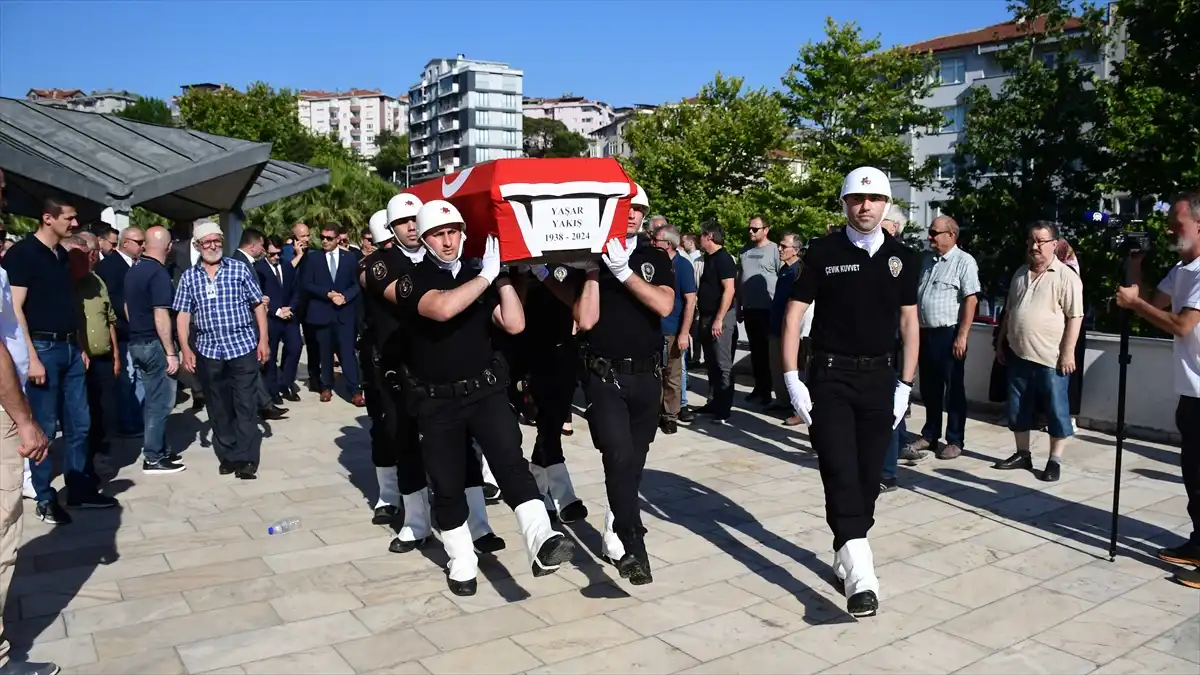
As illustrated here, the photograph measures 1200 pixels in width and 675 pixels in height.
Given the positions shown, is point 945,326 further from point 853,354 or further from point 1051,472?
point 853,354

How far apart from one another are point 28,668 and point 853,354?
13.4 ft

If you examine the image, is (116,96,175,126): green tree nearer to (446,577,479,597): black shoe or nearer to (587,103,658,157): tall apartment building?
(587,103,658,157): tall apartment building

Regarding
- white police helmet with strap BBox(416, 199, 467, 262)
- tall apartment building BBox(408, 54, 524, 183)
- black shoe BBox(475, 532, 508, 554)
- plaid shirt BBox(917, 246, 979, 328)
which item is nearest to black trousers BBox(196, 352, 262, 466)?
black shoe BBox(475, 532, 508, 554)

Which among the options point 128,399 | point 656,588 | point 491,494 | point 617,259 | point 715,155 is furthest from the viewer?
point 715,155

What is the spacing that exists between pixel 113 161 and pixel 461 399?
8.24 meters

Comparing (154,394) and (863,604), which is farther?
(154,394)

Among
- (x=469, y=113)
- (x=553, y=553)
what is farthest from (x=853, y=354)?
(x=469, y=113)

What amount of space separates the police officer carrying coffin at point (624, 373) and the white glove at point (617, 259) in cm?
7

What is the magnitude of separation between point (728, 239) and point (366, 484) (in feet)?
158

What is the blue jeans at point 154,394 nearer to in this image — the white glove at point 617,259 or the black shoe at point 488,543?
the black shoe at point 488,543

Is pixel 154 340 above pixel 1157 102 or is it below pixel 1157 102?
below

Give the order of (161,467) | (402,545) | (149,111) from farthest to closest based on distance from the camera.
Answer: (149,111)
(161,467)
(402,545)

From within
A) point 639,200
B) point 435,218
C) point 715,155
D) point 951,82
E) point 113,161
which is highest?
point 951,82

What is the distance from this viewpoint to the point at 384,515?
6746 mm
